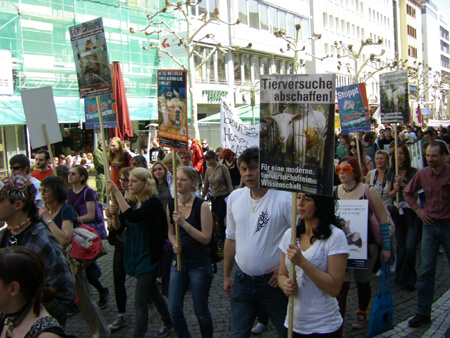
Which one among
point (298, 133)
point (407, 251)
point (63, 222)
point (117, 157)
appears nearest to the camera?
point (298, 133)

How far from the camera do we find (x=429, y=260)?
5004 mm

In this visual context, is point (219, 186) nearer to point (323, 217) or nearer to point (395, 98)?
point (395, 98)

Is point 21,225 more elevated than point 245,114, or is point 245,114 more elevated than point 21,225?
point 245,114

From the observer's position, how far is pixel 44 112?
20.8ft

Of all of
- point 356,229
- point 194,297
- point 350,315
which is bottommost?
point 350,315

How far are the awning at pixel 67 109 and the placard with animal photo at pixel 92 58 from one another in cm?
1484

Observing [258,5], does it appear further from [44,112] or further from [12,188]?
[12,188]

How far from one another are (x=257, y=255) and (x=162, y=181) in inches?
155

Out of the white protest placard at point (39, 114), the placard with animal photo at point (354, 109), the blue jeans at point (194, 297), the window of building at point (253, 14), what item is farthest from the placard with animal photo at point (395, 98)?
the window of building at point (253, 14)

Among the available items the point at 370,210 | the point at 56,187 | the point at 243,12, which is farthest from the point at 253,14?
the point at 56,187

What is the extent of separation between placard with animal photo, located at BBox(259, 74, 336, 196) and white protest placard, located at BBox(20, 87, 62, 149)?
407cm

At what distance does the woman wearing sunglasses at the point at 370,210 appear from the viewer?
4.55 meters

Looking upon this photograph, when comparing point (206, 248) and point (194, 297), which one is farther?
point (206, 248)

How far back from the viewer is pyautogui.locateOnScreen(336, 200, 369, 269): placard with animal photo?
437 cm
